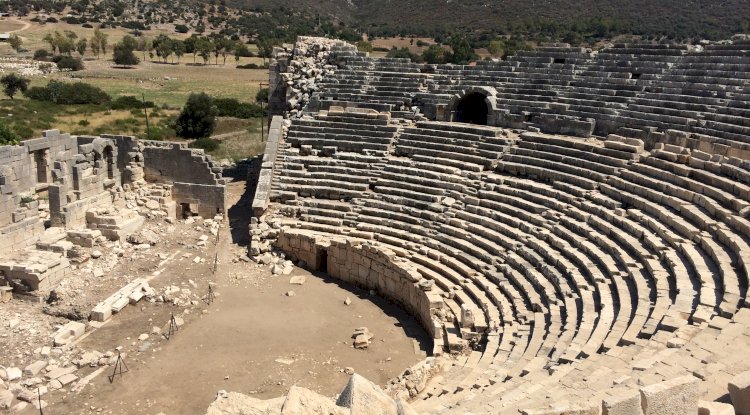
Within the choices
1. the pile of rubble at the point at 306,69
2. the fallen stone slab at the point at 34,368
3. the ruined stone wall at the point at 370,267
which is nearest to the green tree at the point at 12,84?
the pile of rubble at the point at 306,69

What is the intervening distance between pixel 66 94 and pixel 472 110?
29.6 meters

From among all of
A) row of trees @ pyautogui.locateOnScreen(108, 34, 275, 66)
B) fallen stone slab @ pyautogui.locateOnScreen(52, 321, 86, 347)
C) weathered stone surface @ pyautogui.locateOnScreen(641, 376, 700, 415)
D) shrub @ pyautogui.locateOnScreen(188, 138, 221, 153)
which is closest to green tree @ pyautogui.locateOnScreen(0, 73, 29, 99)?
shrub @ pyautogui.locateOnScreen(188, 138, 221, 153)

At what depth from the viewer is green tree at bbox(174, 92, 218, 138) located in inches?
1236

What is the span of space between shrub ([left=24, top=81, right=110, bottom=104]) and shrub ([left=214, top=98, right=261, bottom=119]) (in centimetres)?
764

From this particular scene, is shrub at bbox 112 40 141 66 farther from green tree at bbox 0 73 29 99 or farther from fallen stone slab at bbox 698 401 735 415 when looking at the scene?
fallen stone slab at bbox 698 401 735 415

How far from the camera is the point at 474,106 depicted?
2023 cm

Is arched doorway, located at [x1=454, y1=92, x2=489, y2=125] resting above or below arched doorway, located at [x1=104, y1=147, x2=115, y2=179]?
above

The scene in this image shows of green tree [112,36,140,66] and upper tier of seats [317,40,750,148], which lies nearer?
upper tier of seats [317,40,750,148]

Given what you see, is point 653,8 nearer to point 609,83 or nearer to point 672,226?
point 609,83

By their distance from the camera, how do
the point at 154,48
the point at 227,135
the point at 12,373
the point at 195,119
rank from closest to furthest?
the point at 12,373 → the point at 195,119 → the point at 227,135 → the point at 154,48

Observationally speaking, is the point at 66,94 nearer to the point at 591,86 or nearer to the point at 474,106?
the point at 474,106

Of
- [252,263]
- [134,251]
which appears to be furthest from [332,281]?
[134,251]

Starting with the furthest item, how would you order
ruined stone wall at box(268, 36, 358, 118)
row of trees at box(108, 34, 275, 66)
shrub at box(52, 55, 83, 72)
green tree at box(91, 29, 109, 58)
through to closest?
1. green tree at box(91, 29, 109, 58)
2. row of trees at box(108, 34, 275, 66)
3. shrub at box(52, 55, 83, 72)
4. ruined stone wall at box(268, 36, 358, 118)

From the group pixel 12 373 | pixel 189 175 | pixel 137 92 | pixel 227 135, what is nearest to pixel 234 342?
pixel 12 373
